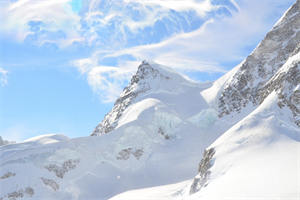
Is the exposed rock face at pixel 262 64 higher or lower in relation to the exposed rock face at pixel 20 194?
higher

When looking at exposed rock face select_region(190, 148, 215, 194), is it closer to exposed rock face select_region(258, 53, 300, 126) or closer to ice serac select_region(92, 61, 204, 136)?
exposed rock face select_region(258, 53, 300, 126)

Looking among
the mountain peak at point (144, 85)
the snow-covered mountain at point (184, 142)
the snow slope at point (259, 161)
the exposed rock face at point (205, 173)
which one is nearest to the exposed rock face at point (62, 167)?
the snow-covered mountain at point (184, 142)

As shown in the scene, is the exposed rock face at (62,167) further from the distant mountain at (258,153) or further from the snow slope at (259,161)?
the snow slope at (259,161)

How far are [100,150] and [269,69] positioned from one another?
29914 millimetres

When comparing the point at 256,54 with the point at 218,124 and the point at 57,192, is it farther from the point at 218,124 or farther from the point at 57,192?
the point at 57,192

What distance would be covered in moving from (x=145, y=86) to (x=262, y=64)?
2398 cm

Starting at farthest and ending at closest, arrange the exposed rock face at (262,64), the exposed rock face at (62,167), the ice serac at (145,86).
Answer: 1. the ice serac at (145,86)
2. the exposed rock face at (262,64)
3. the exposed rock face at (62,167)

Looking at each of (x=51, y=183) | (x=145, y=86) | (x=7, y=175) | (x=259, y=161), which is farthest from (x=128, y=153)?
(x=259, y=161)

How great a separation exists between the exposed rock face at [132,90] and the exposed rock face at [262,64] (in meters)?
16.8

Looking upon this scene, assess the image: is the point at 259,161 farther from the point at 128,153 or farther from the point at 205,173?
the point at 128,153

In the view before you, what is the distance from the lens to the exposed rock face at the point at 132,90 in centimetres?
6929

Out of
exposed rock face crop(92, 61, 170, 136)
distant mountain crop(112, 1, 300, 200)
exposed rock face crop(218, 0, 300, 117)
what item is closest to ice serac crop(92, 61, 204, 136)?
exposed rock face crop(92, 61, 170, 136)

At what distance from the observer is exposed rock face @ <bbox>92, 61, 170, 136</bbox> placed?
2728 inches

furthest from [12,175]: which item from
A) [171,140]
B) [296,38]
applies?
[296,38]
